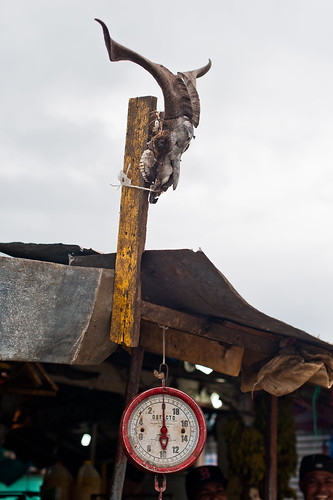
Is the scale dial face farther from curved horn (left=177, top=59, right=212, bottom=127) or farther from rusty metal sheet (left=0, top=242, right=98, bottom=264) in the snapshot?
curved horn (left=177, top=59, right=212, bottom=127)

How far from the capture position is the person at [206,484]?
17.2ft

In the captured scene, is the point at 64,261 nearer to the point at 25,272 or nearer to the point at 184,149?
the point at 25,272

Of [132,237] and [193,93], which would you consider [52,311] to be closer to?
[132,237]

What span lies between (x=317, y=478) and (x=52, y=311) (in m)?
3.74

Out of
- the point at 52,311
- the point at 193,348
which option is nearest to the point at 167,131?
the point at 52,311

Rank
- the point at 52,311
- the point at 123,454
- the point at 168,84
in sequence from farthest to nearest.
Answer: the point at 123,454, the point at 168,84, the point at 52,311

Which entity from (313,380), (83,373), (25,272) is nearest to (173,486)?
(83,373)

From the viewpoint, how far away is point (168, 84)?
338 cm

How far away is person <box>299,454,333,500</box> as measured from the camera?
549 centimetres

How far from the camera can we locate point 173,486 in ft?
24.0

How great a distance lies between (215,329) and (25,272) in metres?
1.42

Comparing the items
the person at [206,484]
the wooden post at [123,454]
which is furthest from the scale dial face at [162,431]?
the person at [206,484]

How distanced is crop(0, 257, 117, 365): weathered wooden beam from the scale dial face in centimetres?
44

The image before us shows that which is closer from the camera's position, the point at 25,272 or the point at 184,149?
the point at 25,272
